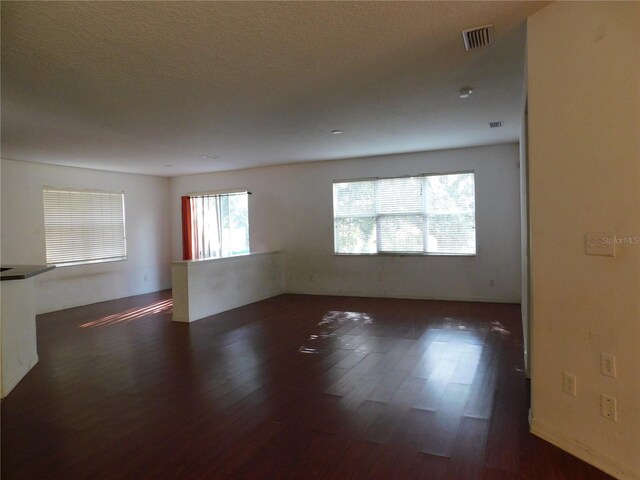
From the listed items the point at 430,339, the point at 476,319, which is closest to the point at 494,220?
the point at 476,319

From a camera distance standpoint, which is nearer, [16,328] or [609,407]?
[609,407]

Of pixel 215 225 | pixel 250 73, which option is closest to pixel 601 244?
pixel 250 73

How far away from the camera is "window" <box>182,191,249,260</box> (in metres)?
8.07

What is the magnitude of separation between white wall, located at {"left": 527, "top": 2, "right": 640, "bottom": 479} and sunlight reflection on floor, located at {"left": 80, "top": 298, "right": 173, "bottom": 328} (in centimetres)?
540

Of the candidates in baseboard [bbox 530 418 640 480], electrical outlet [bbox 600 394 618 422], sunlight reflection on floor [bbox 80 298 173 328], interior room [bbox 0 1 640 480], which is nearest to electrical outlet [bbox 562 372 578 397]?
interior room [bbox 0 1 640 480]

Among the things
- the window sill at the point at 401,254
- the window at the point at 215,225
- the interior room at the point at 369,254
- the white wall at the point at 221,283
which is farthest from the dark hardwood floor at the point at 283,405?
the window at the point at 215,225

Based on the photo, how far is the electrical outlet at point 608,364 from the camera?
1919 mm

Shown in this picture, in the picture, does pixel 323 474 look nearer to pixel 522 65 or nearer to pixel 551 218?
pixel 551 218

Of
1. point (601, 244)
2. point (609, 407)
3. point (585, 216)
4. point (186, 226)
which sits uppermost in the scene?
point (186, 226)

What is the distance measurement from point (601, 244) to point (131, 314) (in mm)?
6128

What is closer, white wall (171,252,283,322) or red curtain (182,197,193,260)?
white wall (171,252,283,322)

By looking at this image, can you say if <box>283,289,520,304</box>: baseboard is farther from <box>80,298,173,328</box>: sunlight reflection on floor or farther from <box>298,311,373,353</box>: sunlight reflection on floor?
<box>80,298,173,328</box>: sunlight reflection on floor

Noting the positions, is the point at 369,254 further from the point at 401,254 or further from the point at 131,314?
the point at 131,314

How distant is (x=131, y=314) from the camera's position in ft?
20.0
